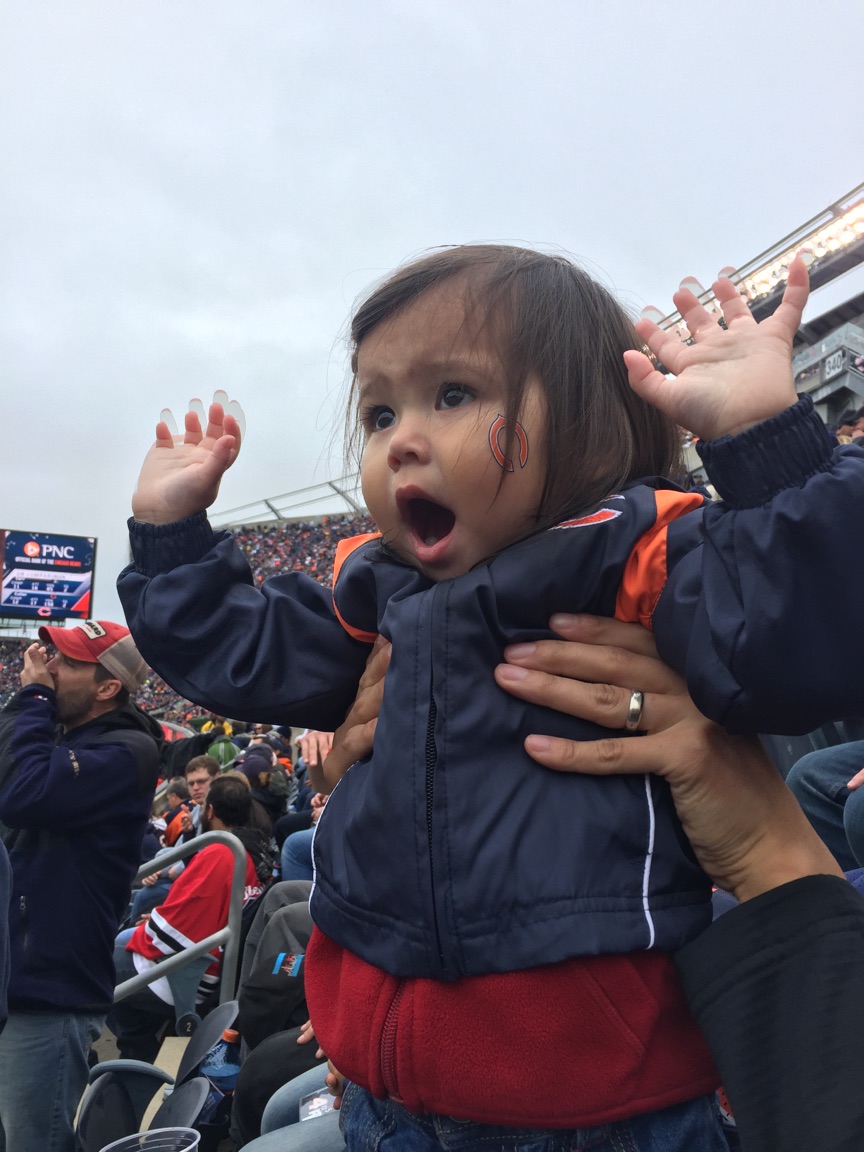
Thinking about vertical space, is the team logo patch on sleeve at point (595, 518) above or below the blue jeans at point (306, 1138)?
above

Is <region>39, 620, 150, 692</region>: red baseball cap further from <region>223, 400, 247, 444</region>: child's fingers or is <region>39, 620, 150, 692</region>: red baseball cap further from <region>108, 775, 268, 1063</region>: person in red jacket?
<region>223, 400, 247, 444</region>: child's fingers

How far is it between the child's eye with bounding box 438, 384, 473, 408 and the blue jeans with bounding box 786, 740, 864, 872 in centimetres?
155

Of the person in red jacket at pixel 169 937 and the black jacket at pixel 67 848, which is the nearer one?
the black jacket at pixel 67 848

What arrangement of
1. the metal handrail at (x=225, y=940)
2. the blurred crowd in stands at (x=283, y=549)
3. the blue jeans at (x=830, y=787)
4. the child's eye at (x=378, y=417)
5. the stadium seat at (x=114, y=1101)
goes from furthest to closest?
the blurred crowd in stands at (x=283, y=549) < the metal handrail at (x=225, y=940) < the stadium seat at (x=114, y=1101) < the blue jeans at (x=830, y=787) < the child's eye at (x=378, y=417)

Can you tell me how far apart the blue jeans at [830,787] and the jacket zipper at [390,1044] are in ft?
5.00

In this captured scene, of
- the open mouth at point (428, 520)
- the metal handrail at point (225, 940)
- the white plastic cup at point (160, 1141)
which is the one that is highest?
the open mouth at point (428, 520)

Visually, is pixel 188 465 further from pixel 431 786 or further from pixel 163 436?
pixel 431 786

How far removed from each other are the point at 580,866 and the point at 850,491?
1.68 feet

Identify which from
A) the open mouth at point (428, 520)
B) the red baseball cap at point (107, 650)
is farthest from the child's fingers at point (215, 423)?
the red baseball cap at point (107, 650)

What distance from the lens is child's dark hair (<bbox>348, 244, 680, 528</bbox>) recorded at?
46.8 inches

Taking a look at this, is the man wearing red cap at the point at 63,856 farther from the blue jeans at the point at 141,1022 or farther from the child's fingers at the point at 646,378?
the child's fingers at the point at 646,378

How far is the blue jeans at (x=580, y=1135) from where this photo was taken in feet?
3.16

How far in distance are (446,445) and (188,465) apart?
21.3 inches

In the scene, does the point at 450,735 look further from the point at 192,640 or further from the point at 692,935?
the point at 192,640
